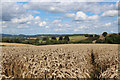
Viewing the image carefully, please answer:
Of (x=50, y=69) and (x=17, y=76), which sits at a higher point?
(x=50, y=69)

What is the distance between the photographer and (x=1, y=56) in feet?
38.5

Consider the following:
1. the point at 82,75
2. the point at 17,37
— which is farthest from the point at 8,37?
the point at 82,75

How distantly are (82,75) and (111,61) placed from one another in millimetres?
4857

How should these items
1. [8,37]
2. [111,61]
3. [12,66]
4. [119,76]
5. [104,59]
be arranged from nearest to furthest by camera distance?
1. [119,76]
2. [12,66]
3. [111,61]
4. [104,59]
5. [8,37]

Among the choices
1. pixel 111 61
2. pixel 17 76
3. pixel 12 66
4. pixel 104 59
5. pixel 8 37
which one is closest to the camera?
pixel 17 76

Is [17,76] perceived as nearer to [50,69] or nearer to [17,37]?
[50,69]

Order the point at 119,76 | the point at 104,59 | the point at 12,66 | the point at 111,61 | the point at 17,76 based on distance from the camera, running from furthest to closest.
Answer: the point at 104,59, the point at 111,61, the point at 12,66, the point at 17,76, the point at 119,76

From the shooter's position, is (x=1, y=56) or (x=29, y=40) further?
(x=29, y=40)

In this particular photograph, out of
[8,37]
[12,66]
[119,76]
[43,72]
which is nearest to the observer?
[119,76]

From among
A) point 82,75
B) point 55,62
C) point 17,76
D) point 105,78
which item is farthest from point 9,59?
point 105,78

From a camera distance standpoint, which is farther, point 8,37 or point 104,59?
point 8,37

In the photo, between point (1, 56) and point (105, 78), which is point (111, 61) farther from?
point (1, 56)

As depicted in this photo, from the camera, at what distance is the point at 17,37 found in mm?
52344

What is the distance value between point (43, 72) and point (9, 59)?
433 cm
